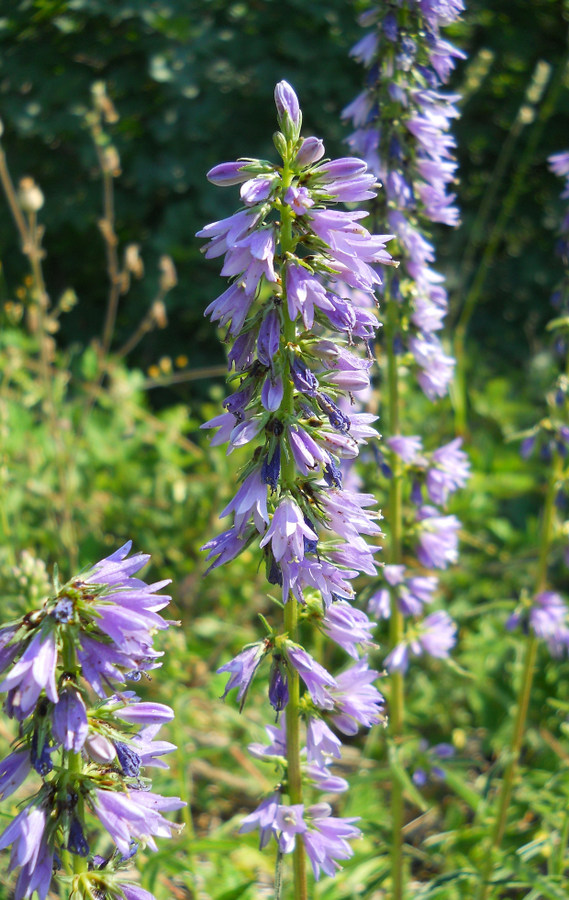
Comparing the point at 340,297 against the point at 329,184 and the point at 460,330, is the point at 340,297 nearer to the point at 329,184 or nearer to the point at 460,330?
the point at 329,184

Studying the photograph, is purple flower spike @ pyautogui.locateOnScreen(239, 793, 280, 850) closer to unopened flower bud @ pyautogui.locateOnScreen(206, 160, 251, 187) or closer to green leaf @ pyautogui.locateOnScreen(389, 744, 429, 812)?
green leaf @ pyautogui.locateOnScreen(389, 744, 429, 812)

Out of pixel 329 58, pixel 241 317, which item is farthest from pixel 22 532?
pixel 329 58

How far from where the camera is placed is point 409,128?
2.66 metres

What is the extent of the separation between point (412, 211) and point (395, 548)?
116 cm

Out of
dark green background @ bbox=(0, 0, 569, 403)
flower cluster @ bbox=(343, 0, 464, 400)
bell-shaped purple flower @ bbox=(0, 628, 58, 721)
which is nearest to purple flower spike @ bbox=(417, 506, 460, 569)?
flower cluster @ bbox=(343, 0, 464, 400)

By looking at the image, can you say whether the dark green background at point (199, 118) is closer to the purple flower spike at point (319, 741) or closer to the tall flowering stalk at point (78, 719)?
the purple flower spike at point (319, 741)

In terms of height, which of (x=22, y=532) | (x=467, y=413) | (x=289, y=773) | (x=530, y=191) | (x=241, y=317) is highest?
(x=241, y=317)

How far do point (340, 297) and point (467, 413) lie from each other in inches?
169

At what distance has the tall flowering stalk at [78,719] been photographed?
4.94 feet

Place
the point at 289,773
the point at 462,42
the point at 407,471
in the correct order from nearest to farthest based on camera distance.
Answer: the point at 289,773 → the point at 407,471 → the point at 462,42

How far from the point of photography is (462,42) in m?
6.76

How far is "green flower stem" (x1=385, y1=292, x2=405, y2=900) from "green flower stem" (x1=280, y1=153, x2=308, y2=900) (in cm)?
87

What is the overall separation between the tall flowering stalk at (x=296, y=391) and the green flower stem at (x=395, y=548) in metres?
0.96

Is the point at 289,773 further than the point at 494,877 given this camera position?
No
